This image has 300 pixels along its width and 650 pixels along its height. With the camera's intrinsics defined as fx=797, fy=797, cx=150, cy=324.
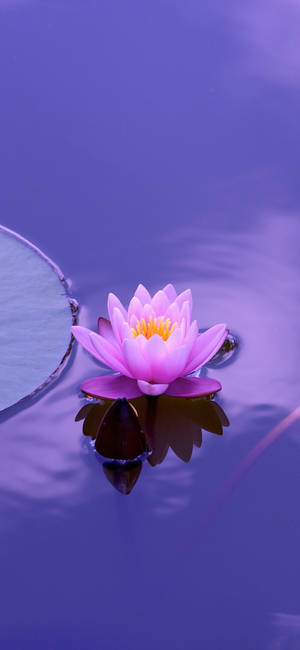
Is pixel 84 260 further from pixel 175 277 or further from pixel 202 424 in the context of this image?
pixel 202 424

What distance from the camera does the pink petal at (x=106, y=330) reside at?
2.19 meters

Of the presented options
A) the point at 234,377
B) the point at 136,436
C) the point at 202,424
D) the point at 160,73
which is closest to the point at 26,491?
the point at 136,436

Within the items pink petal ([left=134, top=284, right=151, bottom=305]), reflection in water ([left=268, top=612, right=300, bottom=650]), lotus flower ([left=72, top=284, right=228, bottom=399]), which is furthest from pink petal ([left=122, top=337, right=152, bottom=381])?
reflection in water ([left=268, top=612, right=300, bottom=650])

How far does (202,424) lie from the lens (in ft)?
7.09

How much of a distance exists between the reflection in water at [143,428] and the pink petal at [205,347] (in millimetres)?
143

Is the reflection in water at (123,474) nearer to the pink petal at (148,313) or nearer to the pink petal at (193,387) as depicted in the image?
the pink petal at (193,387)

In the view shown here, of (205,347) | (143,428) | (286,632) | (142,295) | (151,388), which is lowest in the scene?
(286,632)

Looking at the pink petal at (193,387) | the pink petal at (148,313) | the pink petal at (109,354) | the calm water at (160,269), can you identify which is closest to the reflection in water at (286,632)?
the calm water at (160,269)

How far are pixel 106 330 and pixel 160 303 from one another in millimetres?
174

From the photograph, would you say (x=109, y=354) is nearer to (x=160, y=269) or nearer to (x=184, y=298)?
(x=184, y=298)

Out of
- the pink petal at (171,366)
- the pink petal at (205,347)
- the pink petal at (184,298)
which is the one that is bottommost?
the pink petal at (171,366)

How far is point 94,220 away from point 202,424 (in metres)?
0.99

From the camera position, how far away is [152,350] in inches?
77.2

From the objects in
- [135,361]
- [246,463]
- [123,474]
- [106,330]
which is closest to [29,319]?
[106,330]
